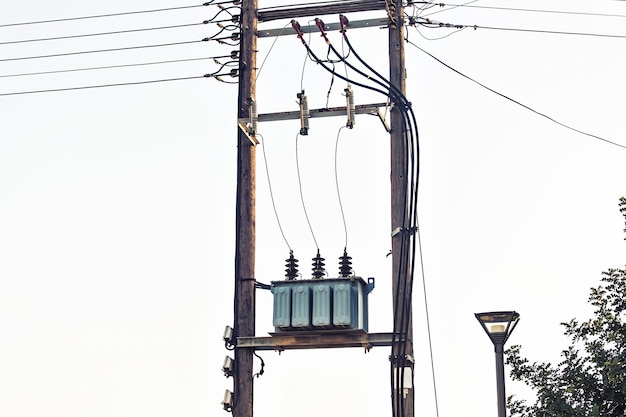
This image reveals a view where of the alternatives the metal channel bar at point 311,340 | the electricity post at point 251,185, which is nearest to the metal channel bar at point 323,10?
the electricity post at point 251,185

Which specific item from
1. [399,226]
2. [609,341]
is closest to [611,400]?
[609,341]

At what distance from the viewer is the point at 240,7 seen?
15836mm

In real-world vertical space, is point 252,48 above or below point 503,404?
above

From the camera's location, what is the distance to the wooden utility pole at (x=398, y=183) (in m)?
13.4

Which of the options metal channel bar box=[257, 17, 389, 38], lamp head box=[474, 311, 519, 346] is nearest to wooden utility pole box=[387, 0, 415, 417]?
metal channel bar box=[257, 17, 389, 38]

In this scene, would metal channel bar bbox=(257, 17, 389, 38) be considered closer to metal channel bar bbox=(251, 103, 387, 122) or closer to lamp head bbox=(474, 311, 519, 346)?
metal channel bar bbox=(251, 103, 387, 122)

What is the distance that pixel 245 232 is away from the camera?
14.3 metres

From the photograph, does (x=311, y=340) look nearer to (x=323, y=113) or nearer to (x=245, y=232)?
(x=245, y=232)

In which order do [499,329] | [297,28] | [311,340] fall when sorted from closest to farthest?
1. [499,329]
2. [311,340]
3. [297,28]

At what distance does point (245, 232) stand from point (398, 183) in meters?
2.02

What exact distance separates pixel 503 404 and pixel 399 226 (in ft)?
8.06

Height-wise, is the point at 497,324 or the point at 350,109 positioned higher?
the point at 350,109

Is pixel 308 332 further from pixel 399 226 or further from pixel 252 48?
pixel 252 48

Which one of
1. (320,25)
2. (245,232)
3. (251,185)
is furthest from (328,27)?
(245,232)
